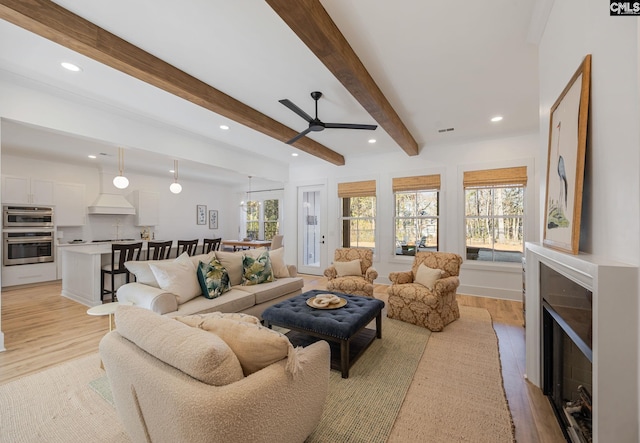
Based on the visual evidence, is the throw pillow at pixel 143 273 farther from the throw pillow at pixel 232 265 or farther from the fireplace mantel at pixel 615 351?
the fireplace mantel at pixel 615 351

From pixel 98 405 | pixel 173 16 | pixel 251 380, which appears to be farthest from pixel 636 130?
pixel 98 405

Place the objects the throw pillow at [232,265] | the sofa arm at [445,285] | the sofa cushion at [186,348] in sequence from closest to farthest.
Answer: the sofa cushion at [186,348] < the sofa arm at [445,285] < the throw pillow at [232,265]

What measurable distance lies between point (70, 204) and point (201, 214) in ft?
10.6

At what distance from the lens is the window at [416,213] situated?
16.8ft

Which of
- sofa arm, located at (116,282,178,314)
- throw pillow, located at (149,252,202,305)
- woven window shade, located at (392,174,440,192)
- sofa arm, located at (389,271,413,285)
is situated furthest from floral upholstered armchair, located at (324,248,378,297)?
sofa arm, located at (116,282,178,314)

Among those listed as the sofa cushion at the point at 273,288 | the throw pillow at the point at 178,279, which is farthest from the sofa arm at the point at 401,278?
the throw pillow at the point at 178,279

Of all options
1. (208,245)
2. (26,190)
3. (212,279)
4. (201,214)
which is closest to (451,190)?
(212,279)

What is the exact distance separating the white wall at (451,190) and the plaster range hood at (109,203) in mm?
4964

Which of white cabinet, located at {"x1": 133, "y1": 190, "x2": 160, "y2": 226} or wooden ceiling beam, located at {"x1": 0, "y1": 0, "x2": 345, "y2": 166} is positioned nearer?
wooden ceiling beam, located at {"x1": 0, "y1": 0, "x2": 345, "y2": 166}

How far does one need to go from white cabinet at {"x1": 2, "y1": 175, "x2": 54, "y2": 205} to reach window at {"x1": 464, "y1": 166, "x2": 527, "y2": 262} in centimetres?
841

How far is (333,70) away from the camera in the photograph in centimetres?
223

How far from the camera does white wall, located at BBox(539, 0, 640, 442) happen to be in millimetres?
941

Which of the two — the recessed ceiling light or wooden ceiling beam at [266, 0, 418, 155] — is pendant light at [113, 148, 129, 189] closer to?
the recessed ceiling light

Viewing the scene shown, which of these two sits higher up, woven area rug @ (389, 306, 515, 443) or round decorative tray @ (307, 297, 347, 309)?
Result: round decorative tray @ (307, 297, 347, 309)
